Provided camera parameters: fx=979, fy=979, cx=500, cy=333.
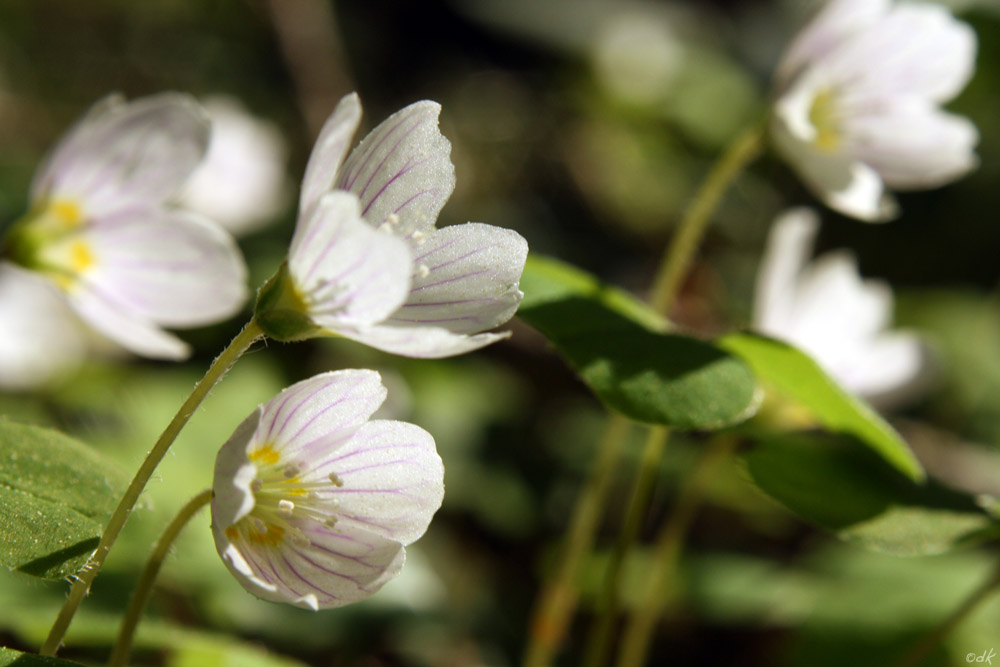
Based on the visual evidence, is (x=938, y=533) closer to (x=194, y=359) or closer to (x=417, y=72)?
(x=194, y=359)

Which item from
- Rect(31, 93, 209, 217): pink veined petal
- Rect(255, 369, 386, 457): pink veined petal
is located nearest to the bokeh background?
Rect(255, 369, 386, 457): pink veined petal

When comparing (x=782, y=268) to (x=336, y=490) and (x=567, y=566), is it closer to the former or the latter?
(x=567, y=566)

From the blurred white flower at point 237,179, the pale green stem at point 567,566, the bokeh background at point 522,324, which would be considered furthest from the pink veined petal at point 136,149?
the blurred white flower at point 237,179

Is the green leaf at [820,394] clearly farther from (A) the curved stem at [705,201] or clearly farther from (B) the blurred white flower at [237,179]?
(B) the blurred white flower at [237,179]

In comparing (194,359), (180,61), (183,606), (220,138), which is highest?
(180,61)

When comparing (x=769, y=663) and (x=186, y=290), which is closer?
(x=186, y=290)

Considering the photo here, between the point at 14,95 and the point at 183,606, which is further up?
the point at 14,95

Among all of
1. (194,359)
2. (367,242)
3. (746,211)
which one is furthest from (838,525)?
(746,211)
